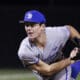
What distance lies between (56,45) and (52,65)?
0.30 metres

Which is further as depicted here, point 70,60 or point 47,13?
point 47,13

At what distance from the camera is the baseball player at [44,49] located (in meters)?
6.20

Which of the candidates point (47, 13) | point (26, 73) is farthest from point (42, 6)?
point (26, 73)

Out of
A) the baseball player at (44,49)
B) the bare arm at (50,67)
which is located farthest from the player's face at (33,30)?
the bare arm at (50,67)

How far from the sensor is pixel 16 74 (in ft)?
35.7

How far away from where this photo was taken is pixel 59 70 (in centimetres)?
649

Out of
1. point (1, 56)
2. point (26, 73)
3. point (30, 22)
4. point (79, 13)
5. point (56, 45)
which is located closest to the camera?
point (30, 22)

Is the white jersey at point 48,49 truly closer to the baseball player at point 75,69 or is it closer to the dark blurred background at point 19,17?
the baseball player at point 75,69

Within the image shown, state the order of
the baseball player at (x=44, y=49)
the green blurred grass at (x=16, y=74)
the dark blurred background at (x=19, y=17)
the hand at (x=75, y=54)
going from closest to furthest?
the hand at (x=75, y=54)
the baseball player at (x=44, y=49)
the green blurred grass at (x=16, y=74)
the dark blurred background at (x=19, y=17)

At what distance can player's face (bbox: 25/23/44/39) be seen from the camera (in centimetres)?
614

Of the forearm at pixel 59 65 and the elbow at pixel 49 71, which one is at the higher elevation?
the forearm at pixel 59 65

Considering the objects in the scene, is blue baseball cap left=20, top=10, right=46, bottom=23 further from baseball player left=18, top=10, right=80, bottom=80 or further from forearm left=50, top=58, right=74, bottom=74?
forearm left=50, top=58, right=74, bottom=74

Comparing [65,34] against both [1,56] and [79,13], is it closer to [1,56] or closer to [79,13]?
[1,56]

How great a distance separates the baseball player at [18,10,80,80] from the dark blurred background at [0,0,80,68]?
5.25m
